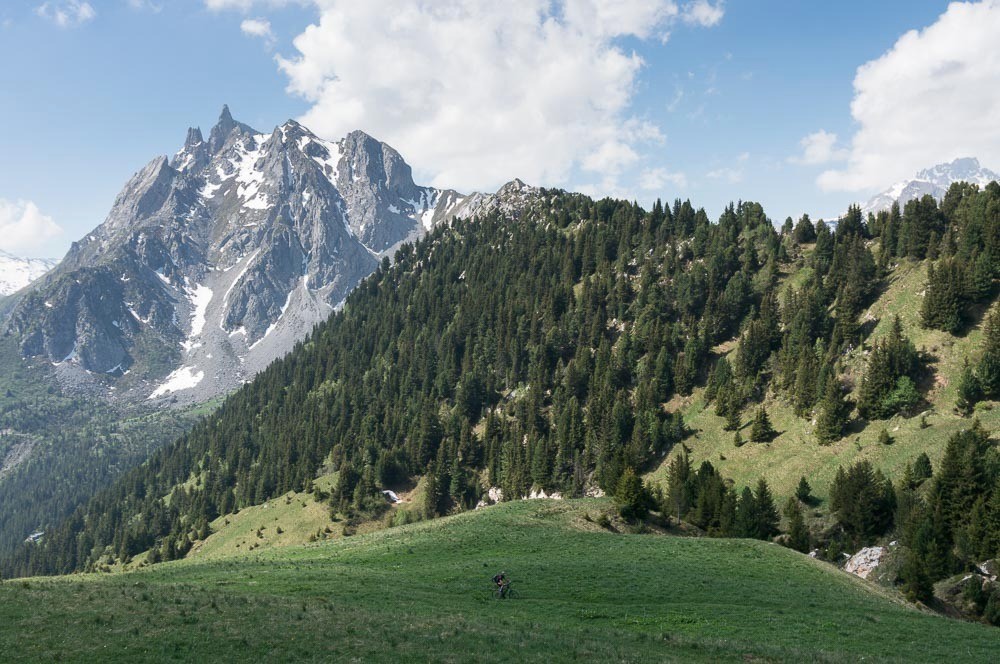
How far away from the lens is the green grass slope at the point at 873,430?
238ft

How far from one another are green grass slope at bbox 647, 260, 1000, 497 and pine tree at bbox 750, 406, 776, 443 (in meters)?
1.24

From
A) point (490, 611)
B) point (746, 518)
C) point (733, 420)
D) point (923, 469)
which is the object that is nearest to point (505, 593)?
point (490, 611)

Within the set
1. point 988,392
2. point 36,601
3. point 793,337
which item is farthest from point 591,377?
point 36,601

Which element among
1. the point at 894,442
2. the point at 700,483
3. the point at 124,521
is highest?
the point at 894,442

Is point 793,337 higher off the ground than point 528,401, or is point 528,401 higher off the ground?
point 793,337

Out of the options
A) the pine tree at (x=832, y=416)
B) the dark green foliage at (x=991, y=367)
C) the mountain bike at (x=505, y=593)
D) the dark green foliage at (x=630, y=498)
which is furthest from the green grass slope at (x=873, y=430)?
the mountain bike at (x=505, y=593)

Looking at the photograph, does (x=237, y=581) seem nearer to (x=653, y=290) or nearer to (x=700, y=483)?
(x=700, y=483)

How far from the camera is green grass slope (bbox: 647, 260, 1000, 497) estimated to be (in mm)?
72688

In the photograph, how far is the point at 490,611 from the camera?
3172 centimetres

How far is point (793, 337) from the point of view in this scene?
101938 mm

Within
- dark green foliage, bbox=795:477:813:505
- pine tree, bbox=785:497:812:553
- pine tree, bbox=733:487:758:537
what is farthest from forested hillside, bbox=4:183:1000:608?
dark green foliage, bbox=795:477:813:505

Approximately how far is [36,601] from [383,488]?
109 metres

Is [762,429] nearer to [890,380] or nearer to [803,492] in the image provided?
[803,492]

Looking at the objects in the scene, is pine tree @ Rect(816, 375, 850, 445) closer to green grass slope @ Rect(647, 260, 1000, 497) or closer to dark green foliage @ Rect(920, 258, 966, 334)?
green grass slope @ Rect(647, 260, 1000, 497)
